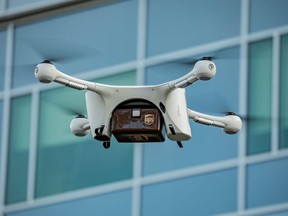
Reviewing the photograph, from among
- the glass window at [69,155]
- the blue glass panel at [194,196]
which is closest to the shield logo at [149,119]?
the blue glass panel at [194,196]


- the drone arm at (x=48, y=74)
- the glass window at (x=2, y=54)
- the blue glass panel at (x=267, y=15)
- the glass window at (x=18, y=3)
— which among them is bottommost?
the drone arm at (x=48, y=74)

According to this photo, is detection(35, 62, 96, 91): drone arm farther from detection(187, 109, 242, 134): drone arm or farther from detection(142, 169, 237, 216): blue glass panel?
detection(142, 169, 237, 216): blue glass panel

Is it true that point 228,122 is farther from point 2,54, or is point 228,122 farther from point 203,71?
point 2,54

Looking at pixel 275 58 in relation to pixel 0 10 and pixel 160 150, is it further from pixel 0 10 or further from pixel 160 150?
pixel 0 10

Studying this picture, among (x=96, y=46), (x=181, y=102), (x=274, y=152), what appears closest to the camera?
(x=181, y=102)

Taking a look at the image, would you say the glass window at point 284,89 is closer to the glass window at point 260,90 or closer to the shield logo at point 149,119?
the glass window at point 260,90

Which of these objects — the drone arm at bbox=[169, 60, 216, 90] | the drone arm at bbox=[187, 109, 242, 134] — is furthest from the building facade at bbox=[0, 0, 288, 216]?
the drone arm at bbox=[169, 60, 216, 90]

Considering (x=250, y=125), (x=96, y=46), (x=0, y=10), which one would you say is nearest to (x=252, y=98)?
(x=250, y=125)

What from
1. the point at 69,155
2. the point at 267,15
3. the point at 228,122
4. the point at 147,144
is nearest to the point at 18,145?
the point at 69,155
